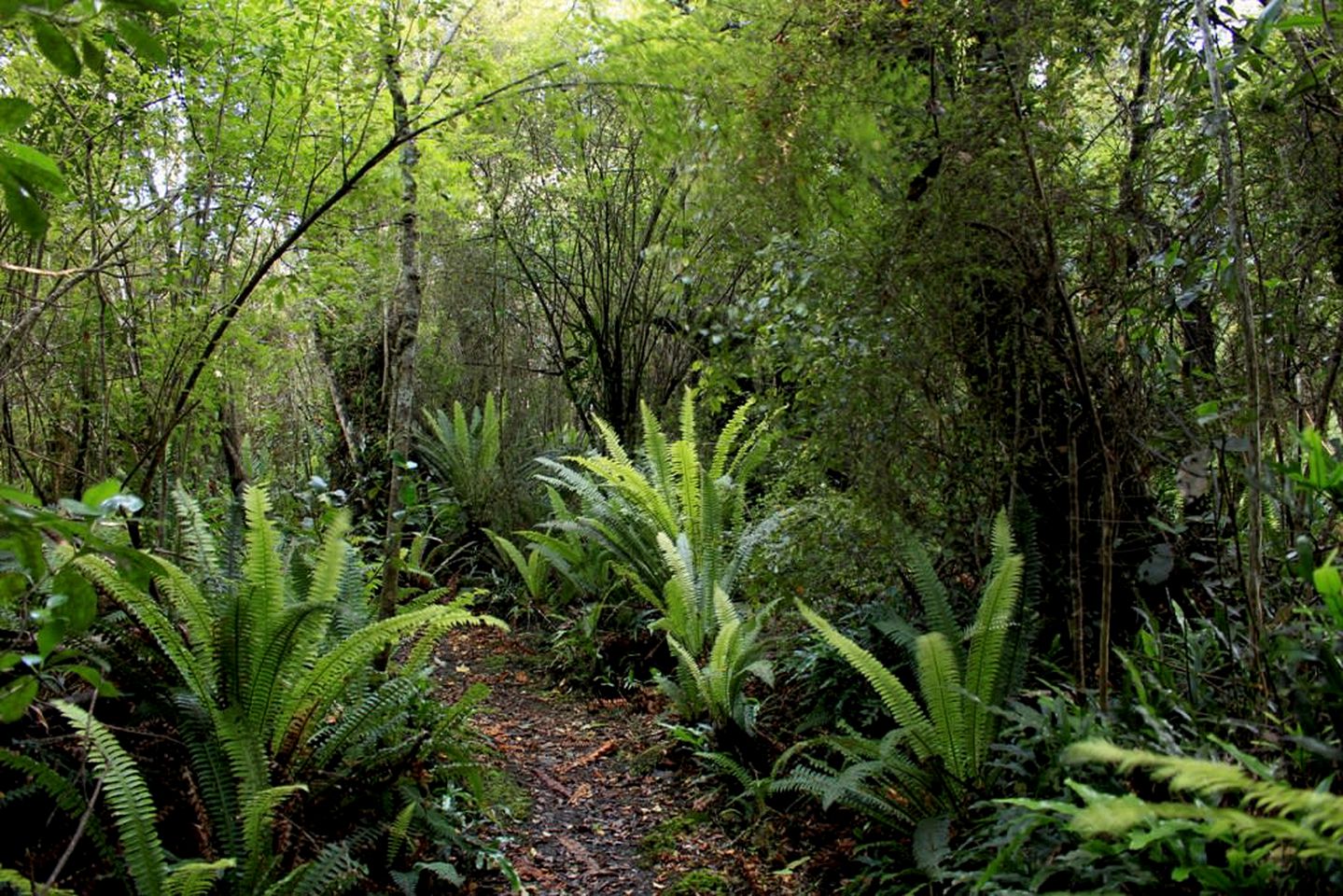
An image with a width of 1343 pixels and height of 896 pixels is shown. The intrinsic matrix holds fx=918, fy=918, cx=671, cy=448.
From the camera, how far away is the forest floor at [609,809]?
328 centimetres

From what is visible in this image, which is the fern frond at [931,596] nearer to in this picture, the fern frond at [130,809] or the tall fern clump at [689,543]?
the tall fern clump at [689,543]

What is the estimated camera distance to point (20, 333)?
117 inches

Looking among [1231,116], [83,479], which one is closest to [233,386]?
[83,479]

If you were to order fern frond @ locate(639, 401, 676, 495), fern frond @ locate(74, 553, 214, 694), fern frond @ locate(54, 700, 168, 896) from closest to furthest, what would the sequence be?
fern frond @ locate(54, 700, 168, 896) → fern frond @ locate(74, 553, 214, 694) → fern frond @ locate(639, 401, 676, 495)

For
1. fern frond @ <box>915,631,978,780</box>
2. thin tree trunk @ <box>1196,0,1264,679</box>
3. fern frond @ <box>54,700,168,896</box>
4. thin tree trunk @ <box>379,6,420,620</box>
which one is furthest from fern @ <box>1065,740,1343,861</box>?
thin tree trunk @ <box>379,6,420,620</box>

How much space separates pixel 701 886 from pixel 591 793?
95cm

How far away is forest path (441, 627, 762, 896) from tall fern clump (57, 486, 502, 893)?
26.7 inches

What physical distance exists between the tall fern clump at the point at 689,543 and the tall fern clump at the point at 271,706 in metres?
1.27

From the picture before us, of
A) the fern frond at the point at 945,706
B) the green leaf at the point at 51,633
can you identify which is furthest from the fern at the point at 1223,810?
the green leaf at the point at 51,633

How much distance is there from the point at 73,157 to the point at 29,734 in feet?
6.55

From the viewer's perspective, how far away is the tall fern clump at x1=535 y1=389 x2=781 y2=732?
408 centimetres

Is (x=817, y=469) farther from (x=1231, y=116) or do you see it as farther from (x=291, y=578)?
(x=291, y=578)

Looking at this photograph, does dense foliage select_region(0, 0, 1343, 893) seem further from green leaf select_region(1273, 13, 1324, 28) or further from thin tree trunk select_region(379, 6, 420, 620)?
green leaf select_region(1273, 13, 1324, 28)

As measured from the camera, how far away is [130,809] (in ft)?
7.81
